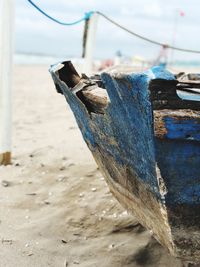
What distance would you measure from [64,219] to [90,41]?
2794mm

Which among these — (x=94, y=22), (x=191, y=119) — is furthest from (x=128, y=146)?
(x=94, y=22)

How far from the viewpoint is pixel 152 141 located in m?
2.02

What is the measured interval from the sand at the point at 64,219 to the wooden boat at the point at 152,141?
418 millimetres

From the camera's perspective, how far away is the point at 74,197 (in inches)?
154

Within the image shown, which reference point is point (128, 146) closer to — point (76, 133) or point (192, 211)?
point (192, 211)

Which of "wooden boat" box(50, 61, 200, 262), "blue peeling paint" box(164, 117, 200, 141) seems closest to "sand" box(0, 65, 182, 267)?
"wooden boat" box(50, 61, 200, 262)

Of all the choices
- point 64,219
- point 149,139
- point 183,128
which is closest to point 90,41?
point 64,219

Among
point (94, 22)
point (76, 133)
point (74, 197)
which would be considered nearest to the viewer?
point (74, 197)

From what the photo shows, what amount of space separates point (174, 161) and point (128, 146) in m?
0.35

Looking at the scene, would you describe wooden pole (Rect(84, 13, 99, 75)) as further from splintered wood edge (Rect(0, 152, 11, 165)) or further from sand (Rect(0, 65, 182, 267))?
splintered wood edge (Rect(0, 152, 11, 165))

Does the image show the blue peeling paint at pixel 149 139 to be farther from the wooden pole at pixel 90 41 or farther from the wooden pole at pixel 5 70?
the wooden pole at pixel 90 41

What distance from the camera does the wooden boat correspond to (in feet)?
6.30

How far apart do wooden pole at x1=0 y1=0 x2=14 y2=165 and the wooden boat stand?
1.64 m

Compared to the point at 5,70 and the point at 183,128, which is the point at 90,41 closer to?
the point at 5,70
